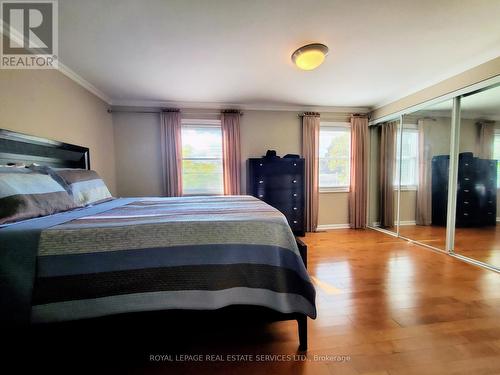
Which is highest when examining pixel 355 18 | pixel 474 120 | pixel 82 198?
pixel 355 18

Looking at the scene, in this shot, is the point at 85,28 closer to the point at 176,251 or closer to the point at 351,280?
the point at 176,251

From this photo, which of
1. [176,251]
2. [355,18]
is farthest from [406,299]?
[355,18]

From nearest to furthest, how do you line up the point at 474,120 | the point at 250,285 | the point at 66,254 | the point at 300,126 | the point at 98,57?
the point at 66,254 < the point at 250,285 < the point at 98,57 < the point at 474,120 < the point at 300,126

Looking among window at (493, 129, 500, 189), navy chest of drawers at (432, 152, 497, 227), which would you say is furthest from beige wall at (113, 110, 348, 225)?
window at (493, 129, 500, 189)

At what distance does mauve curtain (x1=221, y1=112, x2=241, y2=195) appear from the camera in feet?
12.1

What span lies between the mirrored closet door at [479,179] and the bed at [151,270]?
2909mm

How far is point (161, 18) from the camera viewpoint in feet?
5.54

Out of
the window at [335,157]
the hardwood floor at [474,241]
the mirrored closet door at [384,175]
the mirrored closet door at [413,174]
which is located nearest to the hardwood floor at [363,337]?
the hardwood floor at [474,241]

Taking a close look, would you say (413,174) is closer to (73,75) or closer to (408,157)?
(408,157)

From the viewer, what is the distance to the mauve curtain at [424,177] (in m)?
3.37

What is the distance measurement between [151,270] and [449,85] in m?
3.96

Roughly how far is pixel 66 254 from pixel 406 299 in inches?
96.3

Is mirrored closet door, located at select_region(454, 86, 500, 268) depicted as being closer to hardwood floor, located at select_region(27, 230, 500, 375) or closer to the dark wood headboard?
hardwood floor, located at select_region(27, 230, 500, 375)

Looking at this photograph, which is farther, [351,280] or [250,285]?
[351,280]
